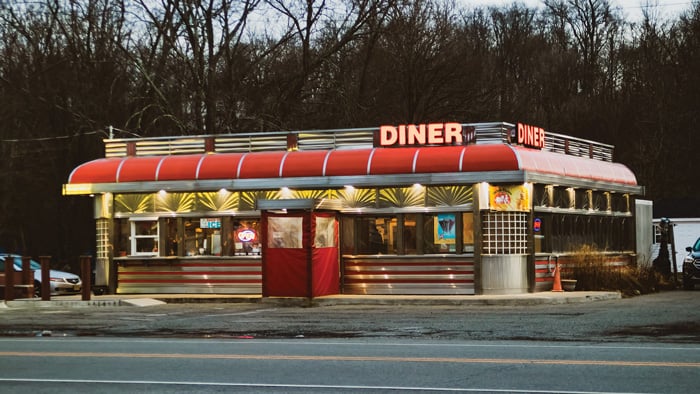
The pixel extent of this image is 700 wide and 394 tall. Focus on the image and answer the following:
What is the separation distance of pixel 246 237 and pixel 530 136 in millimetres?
8302

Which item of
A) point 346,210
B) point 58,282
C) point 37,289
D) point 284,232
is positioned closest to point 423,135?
point 346,210

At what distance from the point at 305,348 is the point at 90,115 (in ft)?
116

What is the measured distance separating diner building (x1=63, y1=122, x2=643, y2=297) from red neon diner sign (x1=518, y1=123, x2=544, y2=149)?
0.06 meters

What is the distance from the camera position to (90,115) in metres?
48.3

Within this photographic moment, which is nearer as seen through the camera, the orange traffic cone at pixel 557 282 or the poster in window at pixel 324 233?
the poster in window at pixel 324 233

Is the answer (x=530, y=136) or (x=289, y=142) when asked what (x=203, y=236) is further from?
(x=530, y=136)

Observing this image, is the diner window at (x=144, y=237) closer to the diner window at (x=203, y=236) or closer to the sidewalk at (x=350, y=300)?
the diner window at (x=203, y=236)

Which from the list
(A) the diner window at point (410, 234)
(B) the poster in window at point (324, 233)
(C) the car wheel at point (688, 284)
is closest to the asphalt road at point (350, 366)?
(B) the poster in window at point (324, 233)

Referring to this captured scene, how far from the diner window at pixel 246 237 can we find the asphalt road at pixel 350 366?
14.8 m

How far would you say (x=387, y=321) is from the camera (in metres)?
20.7

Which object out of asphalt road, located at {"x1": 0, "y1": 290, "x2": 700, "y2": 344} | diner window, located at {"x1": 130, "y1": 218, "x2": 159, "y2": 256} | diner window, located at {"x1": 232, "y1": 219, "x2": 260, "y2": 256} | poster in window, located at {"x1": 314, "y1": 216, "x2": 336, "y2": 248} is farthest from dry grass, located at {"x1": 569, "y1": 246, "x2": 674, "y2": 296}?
diner window, located at {"x1": 130, "y1": 218, "x2": 159, "y2": 256}

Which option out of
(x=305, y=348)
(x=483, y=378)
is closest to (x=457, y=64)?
(x=305, y=348)

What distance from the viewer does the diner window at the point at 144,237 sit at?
3216 cm

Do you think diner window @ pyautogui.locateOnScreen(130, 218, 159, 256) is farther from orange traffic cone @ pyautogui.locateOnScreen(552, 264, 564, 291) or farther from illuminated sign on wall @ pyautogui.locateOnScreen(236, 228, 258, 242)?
orange traffic cone @ pyautogui.locateOnScreen(552, 264, 564, 291)
